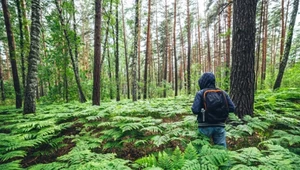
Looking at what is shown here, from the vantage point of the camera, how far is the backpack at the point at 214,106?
295cm

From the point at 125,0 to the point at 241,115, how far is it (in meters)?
18.4

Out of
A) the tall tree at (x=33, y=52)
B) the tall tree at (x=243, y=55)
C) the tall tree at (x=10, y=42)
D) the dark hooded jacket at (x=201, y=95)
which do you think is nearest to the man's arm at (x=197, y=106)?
the dark hooded jacket at (x=201, y=95)

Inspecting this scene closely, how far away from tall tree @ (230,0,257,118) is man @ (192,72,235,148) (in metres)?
1.54

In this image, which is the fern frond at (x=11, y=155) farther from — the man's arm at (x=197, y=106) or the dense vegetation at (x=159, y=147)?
the man's arm at (x=197, y=106)

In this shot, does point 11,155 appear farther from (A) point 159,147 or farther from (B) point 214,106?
(B) point 214,106

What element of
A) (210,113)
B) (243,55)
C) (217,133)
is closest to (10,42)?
(210,113)

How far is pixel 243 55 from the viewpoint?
4.23 meters

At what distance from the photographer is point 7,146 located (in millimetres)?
3432

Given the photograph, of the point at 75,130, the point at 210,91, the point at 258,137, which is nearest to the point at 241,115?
the point at 258,137

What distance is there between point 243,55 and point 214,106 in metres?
2.20

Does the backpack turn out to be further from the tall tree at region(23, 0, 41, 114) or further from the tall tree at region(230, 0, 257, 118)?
the tall tree at region(23, 0, 41, 114)

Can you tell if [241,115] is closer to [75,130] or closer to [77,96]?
[75,130]

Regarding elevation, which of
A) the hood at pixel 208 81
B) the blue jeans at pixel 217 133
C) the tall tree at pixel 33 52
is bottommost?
the blue jeans at pixel 217 133

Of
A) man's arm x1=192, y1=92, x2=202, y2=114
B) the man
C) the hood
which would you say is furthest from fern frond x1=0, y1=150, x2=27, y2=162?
the hood
